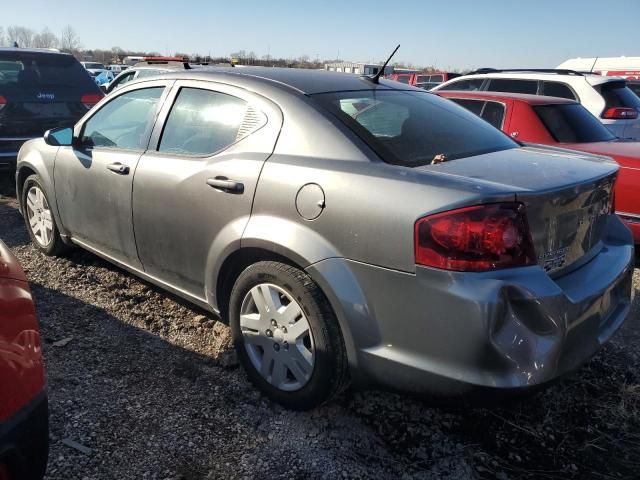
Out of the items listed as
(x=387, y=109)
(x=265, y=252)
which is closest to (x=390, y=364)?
(x=265, y=252)

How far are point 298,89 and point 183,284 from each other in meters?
1.31

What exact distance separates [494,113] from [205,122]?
137 inches

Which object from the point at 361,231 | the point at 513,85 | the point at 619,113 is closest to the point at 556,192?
the point at 361,231

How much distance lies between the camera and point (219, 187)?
277 cm

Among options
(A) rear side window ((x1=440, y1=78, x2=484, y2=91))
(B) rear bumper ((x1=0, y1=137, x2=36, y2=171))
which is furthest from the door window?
(B) rear bumper ((x1=0, y1=137, x2=36, y2=171))

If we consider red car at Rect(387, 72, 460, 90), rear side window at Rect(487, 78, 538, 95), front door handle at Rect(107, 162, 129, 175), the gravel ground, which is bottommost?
the gravel ground

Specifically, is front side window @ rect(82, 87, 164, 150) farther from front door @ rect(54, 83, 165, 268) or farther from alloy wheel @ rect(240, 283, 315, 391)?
alloy wheel @ rect(240, 283, 315, 391)

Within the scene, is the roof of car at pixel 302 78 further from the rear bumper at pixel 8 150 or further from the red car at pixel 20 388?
the rear bumper at pixel 8 150

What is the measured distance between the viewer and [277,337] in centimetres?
264

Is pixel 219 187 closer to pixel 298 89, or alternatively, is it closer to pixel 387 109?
pixel 298 89

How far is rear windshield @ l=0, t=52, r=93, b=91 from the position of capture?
679cm

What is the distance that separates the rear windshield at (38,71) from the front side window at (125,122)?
361 cm

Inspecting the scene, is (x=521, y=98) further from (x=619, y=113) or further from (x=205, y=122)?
(x=205, y=122)

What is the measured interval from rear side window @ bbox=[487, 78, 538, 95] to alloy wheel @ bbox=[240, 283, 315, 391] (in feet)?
19.7
